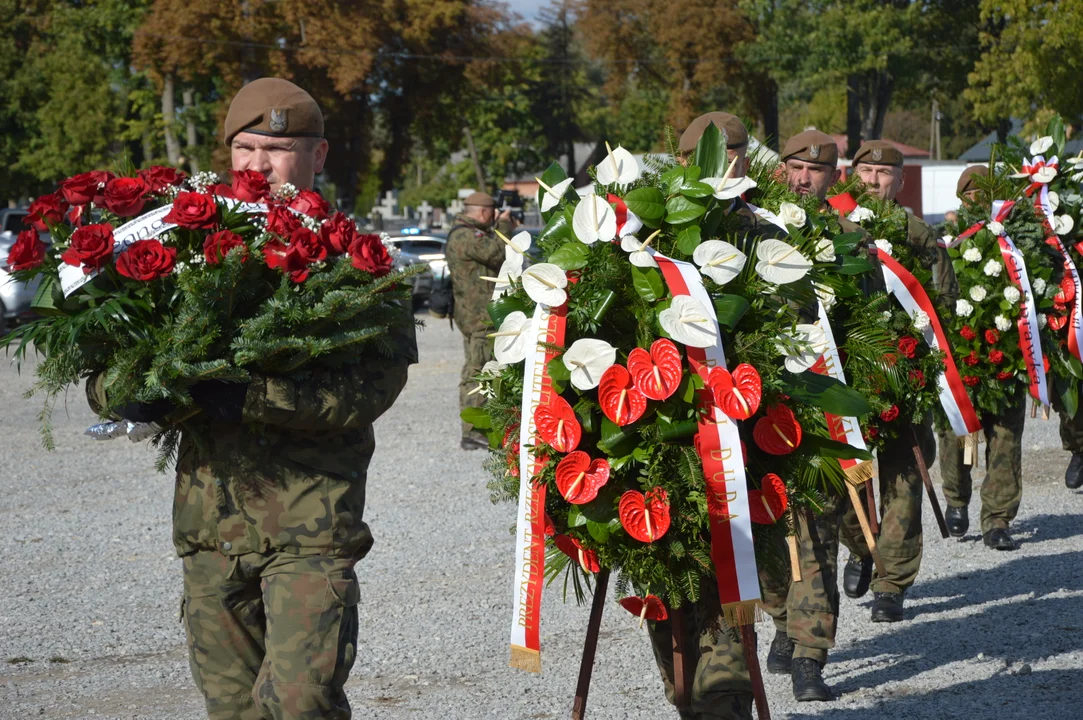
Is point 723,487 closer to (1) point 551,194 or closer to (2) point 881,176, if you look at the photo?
(1) point 551,194

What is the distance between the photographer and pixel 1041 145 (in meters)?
8.84

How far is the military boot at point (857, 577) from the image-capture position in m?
6.68

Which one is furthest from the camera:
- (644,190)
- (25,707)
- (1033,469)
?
(1033,469)

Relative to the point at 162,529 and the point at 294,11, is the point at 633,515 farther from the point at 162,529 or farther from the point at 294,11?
the point at 294,11

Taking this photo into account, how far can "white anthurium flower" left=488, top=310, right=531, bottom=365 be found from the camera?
377 centimetres

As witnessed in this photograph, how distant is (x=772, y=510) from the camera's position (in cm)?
371

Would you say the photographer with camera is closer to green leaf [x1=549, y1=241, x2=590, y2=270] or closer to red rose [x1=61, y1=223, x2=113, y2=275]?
green leaf [x1=549, y1=241, x2=590, y2=270]

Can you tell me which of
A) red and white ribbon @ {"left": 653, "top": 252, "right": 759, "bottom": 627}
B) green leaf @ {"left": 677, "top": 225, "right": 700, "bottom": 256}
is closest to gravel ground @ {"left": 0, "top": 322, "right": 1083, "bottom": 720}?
red and white ribbon @ {"left": 653, "top": 252, "right": 759, "bottom": 627}

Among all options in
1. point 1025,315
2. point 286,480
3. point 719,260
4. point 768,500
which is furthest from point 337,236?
point 1025,315

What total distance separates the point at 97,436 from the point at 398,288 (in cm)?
92

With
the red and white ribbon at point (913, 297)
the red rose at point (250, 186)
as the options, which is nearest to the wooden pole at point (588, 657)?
the red rose at point (250, 186)

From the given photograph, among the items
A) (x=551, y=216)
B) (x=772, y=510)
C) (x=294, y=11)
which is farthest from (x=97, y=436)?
(x=294, y=11)

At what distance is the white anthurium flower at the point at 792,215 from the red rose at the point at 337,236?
172 centimetres

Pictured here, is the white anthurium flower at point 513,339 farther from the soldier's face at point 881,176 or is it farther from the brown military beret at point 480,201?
the brown military beret at point 480,201
